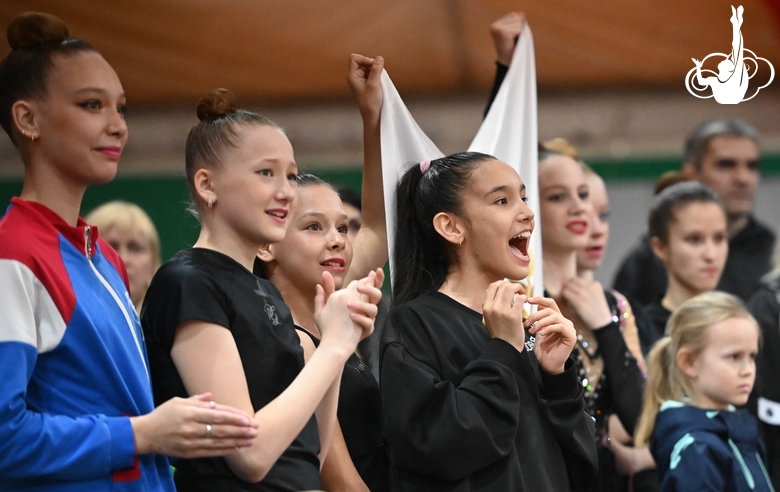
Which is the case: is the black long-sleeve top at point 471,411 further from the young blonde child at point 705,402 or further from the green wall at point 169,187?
the green wall at point 169,187

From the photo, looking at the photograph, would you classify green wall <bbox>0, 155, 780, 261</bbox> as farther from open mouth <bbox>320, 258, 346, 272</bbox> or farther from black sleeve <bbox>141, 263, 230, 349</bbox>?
black sleeve <bbox>141, 263, 230, 349</bbox>

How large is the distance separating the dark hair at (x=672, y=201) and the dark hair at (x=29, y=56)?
2.71 meters

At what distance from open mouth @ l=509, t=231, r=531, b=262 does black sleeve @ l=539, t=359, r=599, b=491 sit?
30cm

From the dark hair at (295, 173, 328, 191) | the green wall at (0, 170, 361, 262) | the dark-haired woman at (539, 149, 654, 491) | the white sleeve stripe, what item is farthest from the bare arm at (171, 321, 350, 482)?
the green wall at (0, 170, 361, 262)

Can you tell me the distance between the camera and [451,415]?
213 cm

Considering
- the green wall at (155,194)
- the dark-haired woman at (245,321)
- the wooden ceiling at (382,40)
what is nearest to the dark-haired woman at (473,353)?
the dark-haired woman at (245,321)

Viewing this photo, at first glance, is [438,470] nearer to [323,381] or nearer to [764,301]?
[323,381]

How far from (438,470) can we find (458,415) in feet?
0.44

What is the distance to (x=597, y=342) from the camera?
334cm

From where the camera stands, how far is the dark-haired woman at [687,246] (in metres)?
3.88

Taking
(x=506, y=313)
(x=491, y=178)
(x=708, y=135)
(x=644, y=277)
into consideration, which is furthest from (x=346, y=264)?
(x=708, y=135)

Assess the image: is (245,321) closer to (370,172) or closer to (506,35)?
(370,172)

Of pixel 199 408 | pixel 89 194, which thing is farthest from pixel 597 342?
pixel 89 194

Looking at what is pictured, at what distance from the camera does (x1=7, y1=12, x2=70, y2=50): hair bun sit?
6.37 ft
